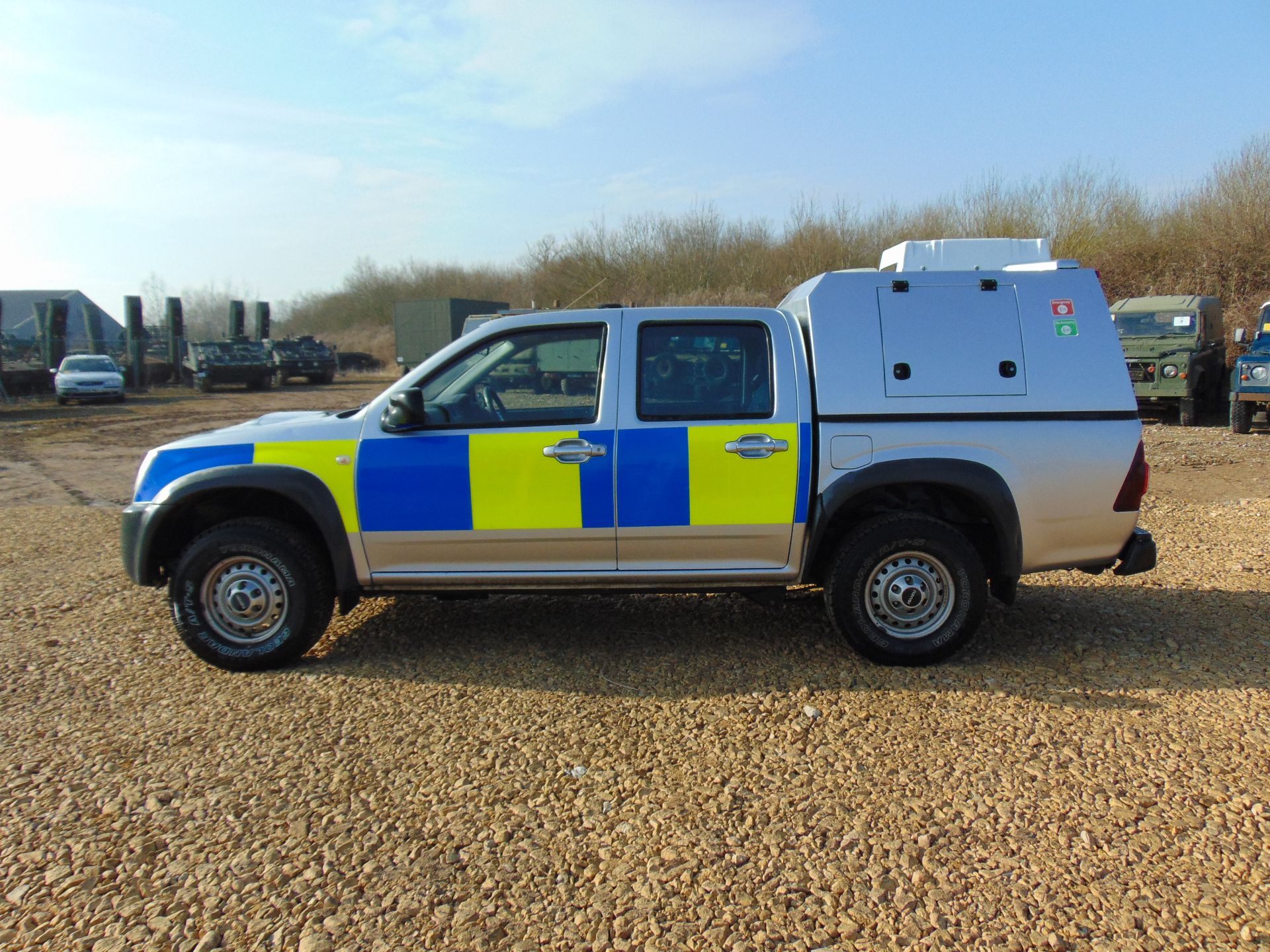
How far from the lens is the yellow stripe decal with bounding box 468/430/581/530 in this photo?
4.05 meters

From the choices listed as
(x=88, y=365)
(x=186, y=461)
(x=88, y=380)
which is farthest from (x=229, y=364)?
(x=186, y=461)

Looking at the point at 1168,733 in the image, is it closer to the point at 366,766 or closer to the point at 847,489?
the point at 847,489

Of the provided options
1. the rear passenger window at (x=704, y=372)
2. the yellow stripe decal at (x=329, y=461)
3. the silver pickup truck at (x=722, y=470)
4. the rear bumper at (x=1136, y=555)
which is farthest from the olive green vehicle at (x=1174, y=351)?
the yellow stripe decal at (x=329, y=461)

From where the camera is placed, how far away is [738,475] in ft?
13.3

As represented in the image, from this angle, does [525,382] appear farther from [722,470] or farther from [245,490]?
[245,490]

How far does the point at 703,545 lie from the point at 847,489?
0.72m

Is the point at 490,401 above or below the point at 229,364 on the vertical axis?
below

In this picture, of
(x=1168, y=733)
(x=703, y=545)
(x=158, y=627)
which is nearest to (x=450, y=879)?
(x=703, y=545)

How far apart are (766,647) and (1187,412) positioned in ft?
42.5

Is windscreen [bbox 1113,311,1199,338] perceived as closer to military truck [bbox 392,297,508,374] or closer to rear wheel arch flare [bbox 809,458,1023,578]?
rear wheel arch flare [bbox 809,458,1023,578]

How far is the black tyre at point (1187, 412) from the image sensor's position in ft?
46.3

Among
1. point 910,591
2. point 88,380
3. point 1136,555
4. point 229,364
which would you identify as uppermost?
point 229,364

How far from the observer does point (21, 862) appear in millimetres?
2764

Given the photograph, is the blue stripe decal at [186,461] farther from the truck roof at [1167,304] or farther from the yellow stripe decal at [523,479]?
the truck roof at [1167,304]
